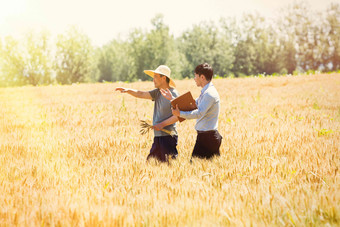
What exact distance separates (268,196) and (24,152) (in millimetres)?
4757

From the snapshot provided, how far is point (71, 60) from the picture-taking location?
74812 mm

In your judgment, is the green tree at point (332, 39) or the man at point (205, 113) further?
the green tree at point (332, 39)

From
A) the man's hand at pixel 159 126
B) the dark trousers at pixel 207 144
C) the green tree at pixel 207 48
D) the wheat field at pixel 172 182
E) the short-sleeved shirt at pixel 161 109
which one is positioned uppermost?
the green tree at pixel 207 48

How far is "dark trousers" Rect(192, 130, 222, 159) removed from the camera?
5180mm

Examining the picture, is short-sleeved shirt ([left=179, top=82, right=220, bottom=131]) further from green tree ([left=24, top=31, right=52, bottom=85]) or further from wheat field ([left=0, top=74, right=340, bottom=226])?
green tree ([left=24, top=31, right=52, bottom=85])

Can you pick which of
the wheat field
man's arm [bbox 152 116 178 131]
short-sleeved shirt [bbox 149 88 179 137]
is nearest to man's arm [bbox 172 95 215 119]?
man's arm [bbox 152 116 178 131]

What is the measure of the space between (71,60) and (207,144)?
244 feet

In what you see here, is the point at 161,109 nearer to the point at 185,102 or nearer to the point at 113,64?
the point at 185,102

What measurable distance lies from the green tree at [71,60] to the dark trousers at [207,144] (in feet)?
236

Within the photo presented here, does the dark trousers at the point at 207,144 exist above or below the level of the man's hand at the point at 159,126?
below

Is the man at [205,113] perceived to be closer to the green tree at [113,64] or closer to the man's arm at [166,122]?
the man's arm at [166,122]

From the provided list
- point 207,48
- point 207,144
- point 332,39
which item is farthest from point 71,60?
point 207,144

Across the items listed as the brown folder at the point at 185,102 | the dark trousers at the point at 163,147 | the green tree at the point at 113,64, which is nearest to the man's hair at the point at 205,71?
the brown folder at the point at 185,102

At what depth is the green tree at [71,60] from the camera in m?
74.1
